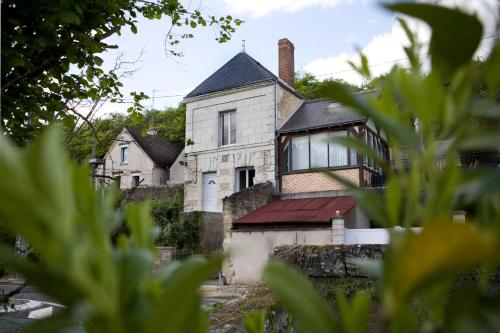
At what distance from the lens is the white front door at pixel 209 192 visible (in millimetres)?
19078

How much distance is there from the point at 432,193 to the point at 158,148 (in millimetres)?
27765

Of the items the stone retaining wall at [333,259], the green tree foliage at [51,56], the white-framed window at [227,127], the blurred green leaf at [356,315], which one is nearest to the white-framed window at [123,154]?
the white-framed window at [227,127]

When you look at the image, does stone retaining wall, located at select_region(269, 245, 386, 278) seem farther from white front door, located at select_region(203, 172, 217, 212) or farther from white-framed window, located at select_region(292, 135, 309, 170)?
white front door, located at select_region(203, 172, 217, 212)

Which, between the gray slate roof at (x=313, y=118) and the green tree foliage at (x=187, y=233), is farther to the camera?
the green tree foliage at (x=187, y=233)

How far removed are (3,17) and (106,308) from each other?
3772 millimetres

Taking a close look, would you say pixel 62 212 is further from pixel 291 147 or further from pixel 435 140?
pixel 291 147

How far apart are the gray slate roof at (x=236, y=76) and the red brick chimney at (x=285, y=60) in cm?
83

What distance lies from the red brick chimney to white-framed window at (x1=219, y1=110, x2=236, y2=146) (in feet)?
9.51

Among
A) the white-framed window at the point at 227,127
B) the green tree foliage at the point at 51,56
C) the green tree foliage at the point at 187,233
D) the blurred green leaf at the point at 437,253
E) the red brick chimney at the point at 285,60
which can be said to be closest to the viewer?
the blurred green leaf at the point at 437,253

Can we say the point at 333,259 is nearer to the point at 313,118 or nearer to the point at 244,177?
the point at 313,118

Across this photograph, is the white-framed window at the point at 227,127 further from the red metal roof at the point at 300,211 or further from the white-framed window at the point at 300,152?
the red metal roof at the point at 300,211

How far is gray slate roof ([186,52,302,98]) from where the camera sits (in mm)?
18375

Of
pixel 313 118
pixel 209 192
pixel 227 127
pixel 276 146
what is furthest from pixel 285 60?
pixel 209 192

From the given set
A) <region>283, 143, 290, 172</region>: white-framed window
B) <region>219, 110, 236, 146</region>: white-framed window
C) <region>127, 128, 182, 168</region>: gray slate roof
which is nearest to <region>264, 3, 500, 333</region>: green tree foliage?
<region>283, 143, 290, 172</region>: white-framed window
